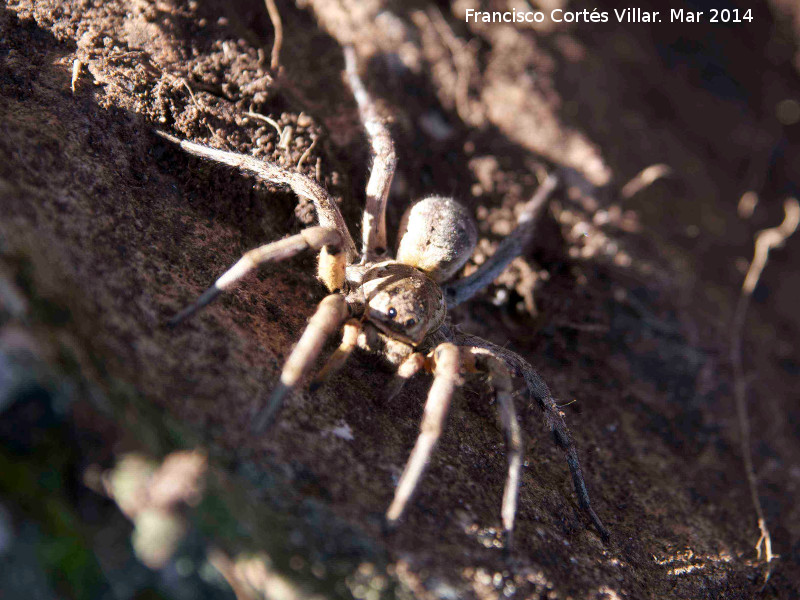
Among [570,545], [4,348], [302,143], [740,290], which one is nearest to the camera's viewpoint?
[4,348]

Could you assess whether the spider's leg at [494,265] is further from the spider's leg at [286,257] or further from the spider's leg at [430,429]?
the spider's leg at [430,429]

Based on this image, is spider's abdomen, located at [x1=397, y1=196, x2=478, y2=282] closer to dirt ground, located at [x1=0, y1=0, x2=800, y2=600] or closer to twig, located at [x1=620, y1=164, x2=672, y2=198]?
dirt ground, located at [x1=0, y1=0, x2=800, y2=600]

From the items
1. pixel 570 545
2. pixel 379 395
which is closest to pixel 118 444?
pixel 379 395

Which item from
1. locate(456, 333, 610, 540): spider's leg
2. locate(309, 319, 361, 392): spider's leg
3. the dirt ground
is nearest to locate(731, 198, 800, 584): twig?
the dirt ground

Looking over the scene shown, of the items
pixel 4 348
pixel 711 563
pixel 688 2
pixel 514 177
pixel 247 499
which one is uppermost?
pixel 688 2

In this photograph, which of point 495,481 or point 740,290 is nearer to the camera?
point 495,481

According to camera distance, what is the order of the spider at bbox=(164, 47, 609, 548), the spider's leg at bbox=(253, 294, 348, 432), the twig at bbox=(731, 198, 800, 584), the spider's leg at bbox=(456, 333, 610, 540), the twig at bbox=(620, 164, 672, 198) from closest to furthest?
the spider's leg at bbox=(253, 294, 348, 432) < the spider at bbox=(164, 47, 609, 548) < the spider's leg at bbox=(456, 333, 610, 540) < the twig at bbox=(731, 198, 800, 584) < the twig at bbox=(620, 164, 672, 198)

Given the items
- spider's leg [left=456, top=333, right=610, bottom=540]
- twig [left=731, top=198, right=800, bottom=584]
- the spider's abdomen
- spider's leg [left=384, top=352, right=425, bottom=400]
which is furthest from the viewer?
twig [left=731, top=198, right=800, bottom=584]

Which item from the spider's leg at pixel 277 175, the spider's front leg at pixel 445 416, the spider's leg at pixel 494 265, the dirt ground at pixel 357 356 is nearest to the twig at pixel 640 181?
the dirt ground at pixel 357 356

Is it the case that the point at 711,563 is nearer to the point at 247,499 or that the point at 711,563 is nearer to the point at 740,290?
the point at 247,499
